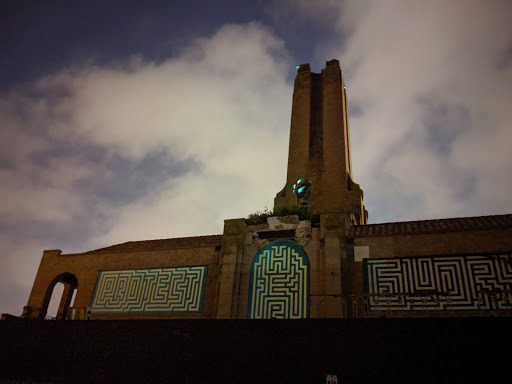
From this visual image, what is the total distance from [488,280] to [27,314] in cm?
1957

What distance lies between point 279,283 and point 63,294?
13641 millimetres

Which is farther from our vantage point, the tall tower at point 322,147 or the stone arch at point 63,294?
the tall tower at point 322,147

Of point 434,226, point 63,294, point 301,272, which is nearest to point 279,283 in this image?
point 301,272

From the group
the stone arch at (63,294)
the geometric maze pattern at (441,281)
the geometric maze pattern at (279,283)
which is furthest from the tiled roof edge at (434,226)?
the stone arch at (63,294)

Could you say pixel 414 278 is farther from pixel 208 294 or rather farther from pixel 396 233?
pixel 208 294

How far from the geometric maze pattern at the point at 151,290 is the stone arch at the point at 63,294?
2801mm

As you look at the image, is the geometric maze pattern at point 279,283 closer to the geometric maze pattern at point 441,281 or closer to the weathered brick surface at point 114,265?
the weathered brick surface at point 114,265

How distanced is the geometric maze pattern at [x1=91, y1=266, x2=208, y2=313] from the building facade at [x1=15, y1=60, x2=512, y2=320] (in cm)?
5

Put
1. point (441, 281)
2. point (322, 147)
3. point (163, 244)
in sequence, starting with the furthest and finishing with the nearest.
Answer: point (322, 147) → point (163, 244) → point (441, 281)

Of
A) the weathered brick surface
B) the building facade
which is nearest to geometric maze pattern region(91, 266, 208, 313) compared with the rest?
the building facade

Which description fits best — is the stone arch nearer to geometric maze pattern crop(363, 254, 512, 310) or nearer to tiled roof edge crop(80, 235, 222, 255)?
tiled roof edge crop(80, 235, 222, 255)

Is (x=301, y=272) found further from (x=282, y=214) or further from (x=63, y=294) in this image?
(x=63, y=294)

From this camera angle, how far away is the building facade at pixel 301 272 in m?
13.6

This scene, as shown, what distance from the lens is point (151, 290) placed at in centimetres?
1769
